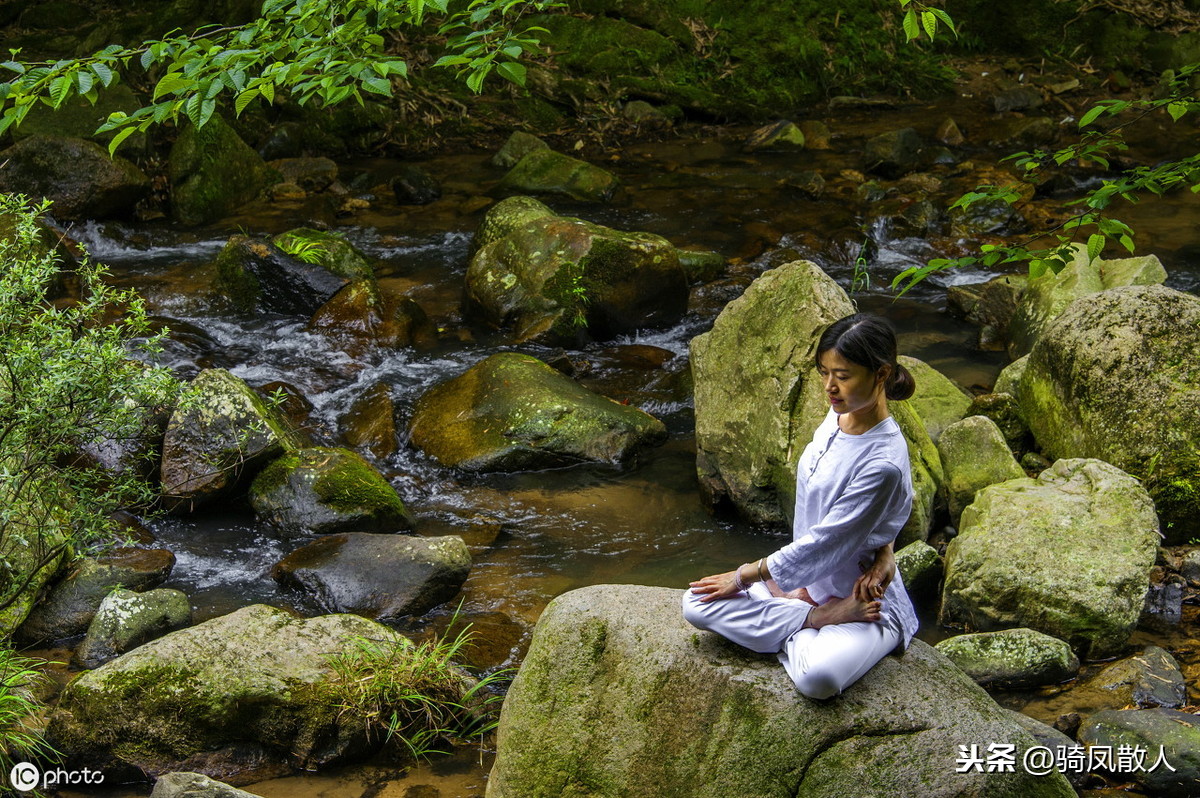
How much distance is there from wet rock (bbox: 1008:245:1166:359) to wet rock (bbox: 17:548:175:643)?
6845 mm

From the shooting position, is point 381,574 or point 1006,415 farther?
point 1006,415

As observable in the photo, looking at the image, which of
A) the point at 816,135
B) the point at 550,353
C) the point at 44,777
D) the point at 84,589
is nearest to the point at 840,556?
the point at 44,777

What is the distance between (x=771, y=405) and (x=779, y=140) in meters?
9.14

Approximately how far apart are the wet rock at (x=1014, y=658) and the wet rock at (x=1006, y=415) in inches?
91.0

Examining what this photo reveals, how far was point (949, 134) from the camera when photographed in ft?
48.8

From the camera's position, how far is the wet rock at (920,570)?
5.77 m

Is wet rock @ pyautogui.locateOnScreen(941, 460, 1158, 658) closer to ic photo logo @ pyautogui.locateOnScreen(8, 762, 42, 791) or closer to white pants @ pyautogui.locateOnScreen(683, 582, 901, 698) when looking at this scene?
white pants @ pyautogui.locateOnScreen(683, 582, 901, 698)

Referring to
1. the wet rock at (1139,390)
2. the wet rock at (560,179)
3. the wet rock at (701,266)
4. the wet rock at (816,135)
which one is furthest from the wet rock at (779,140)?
the wet rock at (1139,390)

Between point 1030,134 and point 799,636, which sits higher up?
point 799,636

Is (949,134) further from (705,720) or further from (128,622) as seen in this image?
(705,720)

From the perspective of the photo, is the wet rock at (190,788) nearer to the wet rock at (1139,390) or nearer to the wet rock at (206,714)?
the wet rock at (206,714)

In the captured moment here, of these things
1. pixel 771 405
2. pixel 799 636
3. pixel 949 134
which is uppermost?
pixel 799 636

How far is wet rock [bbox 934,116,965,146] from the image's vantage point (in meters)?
14.7

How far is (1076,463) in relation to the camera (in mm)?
5887
